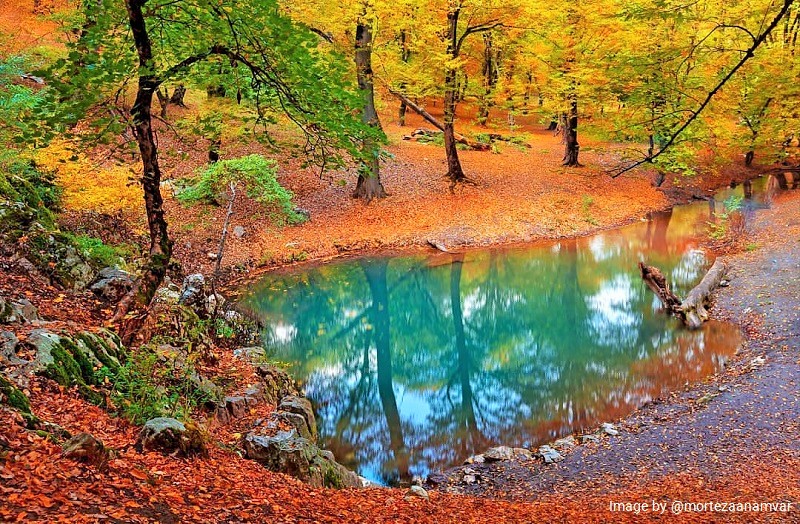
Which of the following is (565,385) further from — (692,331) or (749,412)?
(692,331)

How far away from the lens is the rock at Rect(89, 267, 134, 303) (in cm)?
757

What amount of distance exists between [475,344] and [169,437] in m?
8.67

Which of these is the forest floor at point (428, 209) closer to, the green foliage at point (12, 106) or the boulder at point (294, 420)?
the green foliage at point (12, 106)

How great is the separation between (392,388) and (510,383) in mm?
2333

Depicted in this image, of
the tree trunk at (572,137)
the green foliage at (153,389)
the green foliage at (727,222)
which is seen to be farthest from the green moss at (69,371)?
the tree trunk at (572,137)

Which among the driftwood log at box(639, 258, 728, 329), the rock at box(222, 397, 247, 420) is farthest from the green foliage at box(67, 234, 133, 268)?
the driftwood log at box(639, 258, 728, 329)

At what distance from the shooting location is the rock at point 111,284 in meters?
7.57

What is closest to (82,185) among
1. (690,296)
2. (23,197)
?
(23,197)

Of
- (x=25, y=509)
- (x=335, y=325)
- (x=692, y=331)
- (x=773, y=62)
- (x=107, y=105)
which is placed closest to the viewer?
(x=25, y=509)

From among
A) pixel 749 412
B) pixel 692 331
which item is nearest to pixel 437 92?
pixel 692 331

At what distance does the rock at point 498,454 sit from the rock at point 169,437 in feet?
14.2

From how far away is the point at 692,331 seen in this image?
38.6 feet

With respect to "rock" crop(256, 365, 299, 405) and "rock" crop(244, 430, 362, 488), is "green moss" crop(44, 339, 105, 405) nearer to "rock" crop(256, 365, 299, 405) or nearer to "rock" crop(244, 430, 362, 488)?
"rock" crop(244, 430, 362, 488)

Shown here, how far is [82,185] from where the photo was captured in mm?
11242
